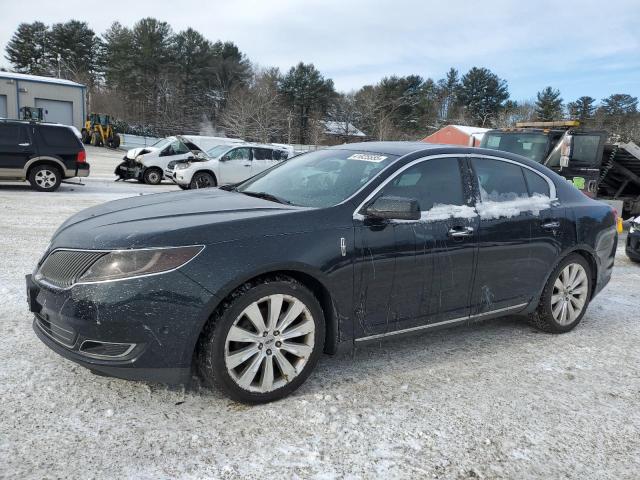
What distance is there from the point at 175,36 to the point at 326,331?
69.0 m

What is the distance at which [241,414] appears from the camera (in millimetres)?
3066

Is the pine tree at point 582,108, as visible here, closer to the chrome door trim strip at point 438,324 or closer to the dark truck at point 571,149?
the dark truck at point 571,149

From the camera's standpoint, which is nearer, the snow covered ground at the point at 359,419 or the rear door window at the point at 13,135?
the snow covered ground at the point at 359,419

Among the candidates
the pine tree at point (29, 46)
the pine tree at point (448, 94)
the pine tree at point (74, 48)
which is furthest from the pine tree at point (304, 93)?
the pine tree at point (29, 46)

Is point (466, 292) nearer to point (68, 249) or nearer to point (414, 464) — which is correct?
point (414, 464)

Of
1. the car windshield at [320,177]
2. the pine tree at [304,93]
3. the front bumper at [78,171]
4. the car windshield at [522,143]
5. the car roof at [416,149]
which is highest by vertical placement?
the pine tree at [304,93]

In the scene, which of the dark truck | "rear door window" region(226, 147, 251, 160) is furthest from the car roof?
"rear door window" region(226, 147, 251, 160)

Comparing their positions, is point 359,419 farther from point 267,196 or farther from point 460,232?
point 267,196

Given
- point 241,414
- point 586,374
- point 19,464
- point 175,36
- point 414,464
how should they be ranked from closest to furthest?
point 19,464, point 414,464, point 241,414, point 586,374, point 175,36

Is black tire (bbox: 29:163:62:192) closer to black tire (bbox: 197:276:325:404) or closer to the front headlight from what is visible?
the front headlight

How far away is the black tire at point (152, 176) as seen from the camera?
18336 millimetres

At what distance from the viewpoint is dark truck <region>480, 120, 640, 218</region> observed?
10.5m

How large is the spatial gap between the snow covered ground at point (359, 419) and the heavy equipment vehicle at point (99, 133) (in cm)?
3813

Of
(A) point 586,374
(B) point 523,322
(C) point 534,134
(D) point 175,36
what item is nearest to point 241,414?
(A) point 586,374
